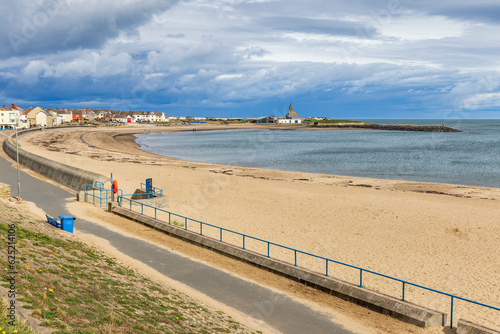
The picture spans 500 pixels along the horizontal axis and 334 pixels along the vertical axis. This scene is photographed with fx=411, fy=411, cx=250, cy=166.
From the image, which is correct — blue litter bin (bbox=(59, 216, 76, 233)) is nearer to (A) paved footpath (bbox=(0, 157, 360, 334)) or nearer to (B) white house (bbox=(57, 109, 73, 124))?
(A) paved footpath (bbox=(0, 157, 360, 334))

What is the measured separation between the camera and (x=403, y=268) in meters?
16.2

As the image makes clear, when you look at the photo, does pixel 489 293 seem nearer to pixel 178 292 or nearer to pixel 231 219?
pixel 178 292

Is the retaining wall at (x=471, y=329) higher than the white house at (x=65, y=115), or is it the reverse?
the white house at (x=65, y=115)

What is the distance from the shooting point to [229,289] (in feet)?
43.9

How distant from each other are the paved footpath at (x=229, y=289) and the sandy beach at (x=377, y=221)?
3450 mm

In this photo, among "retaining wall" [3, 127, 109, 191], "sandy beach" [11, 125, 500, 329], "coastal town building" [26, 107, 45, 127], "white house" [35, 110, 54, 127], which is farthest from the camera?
"white house" [35, 110, 54, 127]

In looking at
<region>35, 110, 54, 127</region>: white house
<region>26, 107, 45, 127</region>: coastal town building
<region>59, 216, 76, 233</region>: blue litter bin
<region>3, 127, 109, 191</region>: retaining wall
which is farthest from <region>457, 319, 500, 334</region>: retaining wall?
<region>35, 110, 54, 127</region>: white house

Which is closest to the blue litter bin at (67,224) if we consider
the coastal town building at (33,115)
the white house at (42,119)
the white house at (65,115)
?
the coastal town building at (33,115)

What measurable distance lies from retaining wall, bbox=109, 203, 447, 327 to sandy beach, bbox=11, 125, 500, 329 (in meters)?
1.69

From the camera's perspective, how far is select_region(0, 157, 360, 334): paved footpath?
444 inches

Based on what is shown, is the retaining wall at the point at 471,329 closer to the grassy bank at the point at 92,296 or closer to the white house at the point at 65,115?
the grassy bank at the point at 92,296

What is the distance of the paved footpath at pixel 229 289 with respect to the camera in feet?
37.0

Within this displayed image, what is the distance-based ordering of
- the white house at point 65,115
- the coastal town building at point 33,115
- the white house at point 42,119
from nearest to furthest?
the coastal town building at point 33,115 < the white house at point 42,119 < the white house at point 65,115

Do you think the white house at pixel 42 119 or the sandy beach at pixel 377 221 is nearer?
the sandy beach at pixel 377 221
